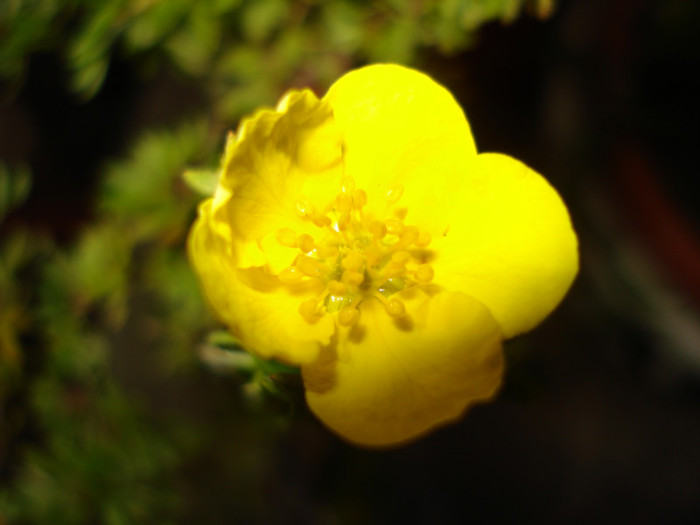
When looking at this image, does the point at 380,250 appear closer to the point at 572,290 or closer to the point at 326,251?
the point at 326,251

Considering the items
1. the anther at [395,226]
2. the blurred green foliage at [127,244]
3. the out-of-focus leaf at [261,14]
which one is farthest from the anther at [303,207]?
the out-of-focus leaf at [261,14]

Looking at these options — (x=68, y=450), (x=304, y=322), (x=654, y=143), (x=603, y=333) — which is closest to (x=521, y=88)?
(x=654, y=143)

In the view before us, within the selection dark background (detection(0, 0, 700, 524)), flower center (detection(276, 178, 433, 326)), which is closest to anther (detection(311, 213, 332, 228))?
flower center (detection(276, 178, 433, 326))

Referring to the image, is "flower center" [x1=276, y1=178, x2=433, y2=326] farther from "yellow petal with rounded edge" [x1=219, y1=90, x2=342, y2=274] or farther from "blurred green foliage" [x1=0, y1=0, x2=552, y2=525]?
"blurred green foliage" [x1=0, y1=0, x2=552, y2=525]

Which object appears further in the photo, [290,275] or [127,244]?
[127,244]

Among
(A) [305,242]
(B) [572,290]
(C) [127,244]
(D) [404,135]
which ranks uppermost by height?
(D) [404,135]

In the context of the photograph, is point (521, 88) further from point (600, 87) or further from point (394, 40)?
point (394, 40)

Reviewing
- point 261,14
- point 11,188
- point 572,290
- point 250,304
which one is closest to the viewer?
point 250,304

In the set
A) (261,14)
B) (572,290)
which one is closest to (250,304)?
(261,14)
